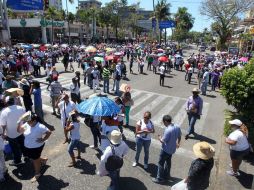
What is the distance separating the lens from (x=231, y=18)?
158 ft

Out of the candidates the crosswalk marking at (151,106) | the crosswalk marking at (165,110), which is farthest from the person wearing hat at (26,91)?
the crosswalk marking at (165,110)

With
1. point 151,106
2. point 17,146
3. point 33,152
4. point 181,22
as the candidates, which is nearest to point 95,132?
point 17,146

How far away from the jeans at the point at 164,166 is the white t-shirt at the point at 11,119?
365 cm

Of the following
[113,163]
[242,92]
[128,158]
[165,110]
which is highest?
[242,92]

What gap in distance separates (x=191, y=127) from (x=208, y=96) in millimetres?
→ 8197

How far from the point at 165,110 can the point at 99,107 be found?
6.97 meters

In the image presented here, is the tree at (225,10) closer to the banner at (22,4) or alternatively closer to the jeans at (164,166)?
the banner at (22,4)

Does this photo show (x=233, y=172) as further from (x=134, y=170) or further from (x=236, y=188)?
(x=134, y=170)

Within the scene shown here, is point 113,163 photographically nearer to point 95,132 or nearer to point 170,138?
point 170,138

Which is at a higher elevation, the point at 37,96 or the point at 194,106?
the point at 37,96

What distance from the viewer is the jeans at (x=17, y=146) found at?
291 inches

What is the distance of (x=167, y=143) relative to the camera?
264 inches

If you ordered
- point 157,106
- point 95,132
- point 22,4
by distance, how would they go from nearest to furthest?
1. point 95,132
2. point 157,106
3. point 22,4

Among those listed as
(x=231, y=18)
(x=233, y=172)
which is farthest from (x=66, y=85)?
(x=231, y=18)
